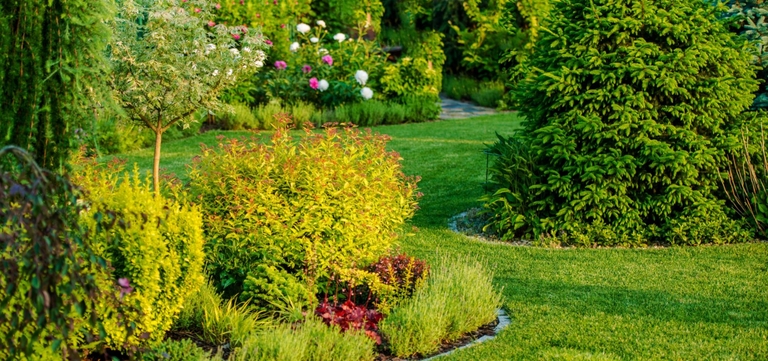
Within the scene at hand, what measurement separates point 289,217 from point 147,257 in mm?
1160

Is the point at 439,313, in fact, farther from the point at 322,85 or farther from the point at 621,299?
the point at 322,85

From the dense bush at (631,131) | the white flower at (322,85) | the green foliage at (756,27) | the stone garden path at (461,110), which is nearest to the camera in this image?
the dense bush at (631,131)

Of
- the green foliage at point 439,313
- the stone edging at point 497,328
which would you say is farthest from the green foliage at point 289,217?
the stone edging at point 497,328

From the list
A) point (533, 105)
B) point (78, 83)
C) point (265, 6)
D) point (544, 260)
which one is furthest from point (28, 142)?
point (265, 6)

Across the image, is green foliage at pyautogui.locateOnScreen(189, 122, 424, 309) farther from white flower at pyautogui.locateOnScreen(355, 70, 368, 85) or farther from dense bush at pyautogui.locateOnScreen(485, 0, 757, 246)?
white flower at pyautogui.locateOnScreen(355, 70, 368, 85)

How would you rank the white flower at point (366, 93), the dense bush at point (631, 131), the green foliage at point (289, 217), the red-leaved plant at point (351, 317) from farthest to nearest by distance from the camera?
1. the white flower at point (366, 93)
2. the dense bush at point (631, 131)
3. the green foliage at point (289, 217)
4. the red-leaved plant at point (351, 317)

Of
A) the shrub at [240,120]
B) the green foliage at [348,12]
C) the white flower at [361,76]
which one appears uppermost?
the green foliage at [348,12]

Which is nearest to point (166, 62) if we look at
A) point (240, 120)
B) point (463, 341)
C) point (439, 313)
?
point (439, 313)

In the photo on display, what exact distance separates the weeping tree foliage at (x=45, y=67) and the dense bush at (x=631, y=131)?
12.6ft

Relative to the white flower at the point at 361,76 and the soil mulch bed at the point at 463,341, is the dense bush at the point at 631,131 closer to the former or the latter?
the soil mulch bed at the point at 463,341

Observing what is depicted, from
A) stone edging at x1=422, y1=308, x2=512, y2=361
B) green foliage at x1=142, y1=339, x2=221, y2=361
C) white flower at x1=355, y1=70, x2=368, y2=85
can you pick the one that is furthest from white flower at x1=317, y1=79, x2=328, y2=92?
green foliage at x1=142, y1=339, x2=221, y2=361

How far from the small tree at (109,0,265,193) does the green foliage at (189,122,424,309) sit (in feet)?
2.42

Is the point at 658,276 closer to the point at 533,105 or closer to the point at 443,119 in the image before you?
the point at 533,105

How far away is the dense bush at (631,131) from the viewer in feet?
23.2
